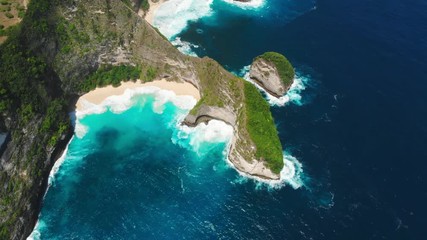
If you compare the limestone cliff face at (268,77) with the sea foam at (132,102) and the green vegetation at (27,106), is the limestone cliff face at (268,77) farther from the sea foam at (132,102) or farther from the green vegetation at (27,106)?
the green vegetation at (27,106)

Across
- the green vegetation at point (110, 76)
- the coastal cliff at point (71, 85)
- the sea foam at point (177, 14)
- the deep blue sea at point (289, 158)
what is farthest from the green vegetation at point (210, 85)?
the sea foam at point (177, 14)

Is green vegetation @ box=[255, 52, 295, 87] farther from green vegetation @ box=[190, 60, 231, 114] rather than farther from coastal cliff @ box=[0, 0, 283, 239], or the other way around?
green vegetation @ box=[190, 60, 231, 114]

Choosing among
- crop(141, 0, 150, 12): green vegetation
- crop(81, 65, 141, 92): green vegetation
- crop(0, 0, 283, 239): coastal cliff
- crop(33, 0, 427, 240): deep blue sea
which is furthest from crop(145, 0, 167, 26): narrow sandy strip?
crop(81, 65, 141, 92): green vegetation

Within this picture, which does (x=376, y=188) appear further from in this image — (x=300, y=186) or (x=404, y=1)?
(x=404, y=1)

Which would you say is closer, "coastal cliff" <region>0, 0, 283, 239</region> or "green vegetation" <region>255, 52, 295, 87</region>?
"coastal cliff" <region>0, 0, 283, 239</region>

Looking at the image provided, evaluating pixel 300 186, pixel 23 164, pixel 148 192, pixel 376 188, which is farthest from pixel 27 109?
pixel 376 188
